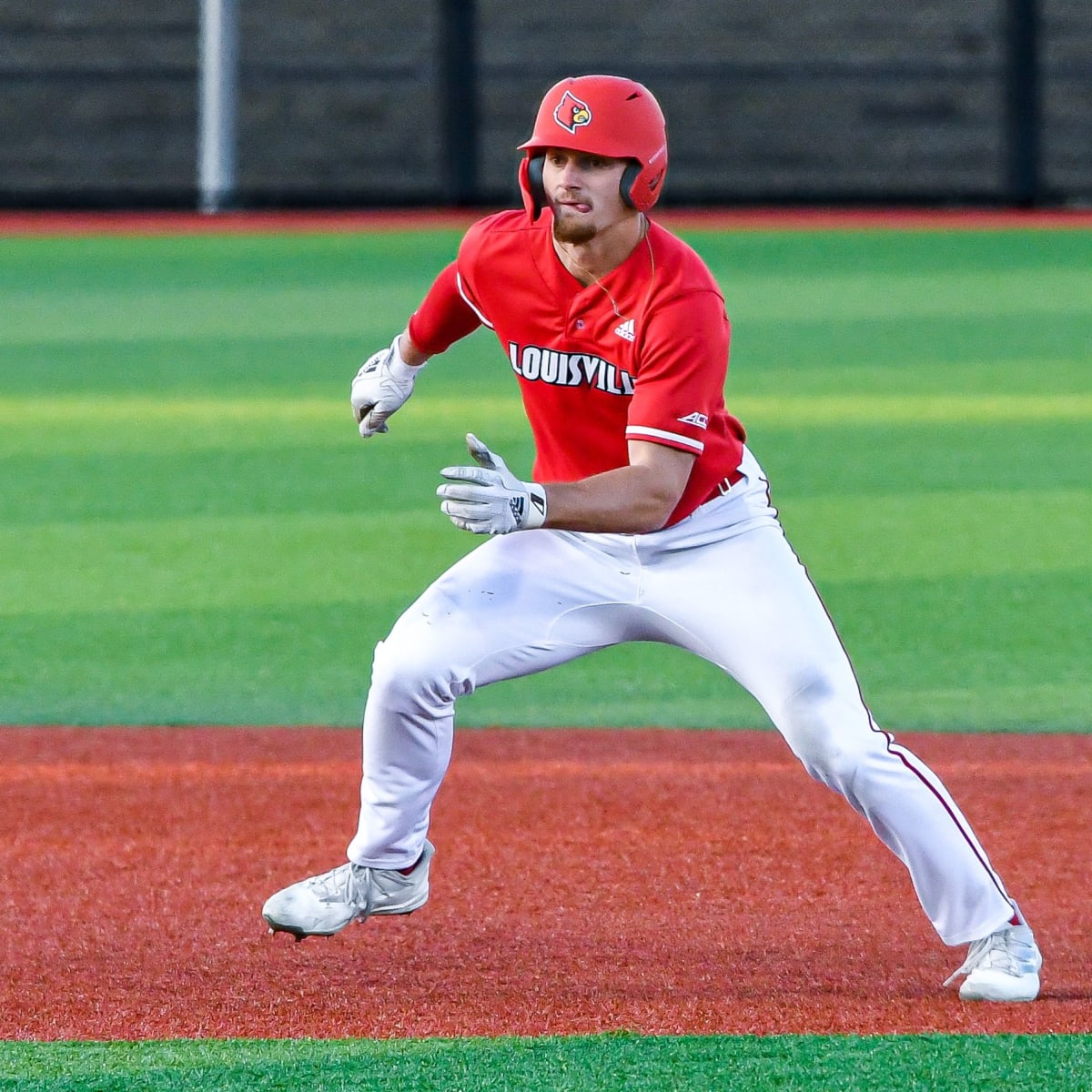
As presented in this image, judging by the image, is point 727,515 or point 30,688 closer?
point 727,515

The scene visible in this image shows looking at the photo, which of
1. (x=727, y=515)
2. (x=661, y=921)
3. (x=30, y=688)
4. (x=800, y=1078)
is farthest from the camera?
(x=30, y=688)

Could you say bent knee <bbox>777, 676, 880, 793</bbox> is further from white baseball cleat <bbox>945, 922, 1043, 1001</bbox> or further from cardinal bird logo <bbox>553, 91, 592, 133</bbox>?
cardinal bird logo <bbox>553, 91, 592, 133</bbox>

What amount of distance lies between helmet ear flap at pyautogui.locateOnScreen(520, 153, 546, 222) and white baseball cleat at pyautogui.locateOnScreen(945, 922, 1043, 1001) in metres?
1.75

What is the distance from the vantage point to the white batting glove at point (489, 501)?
11.9ft

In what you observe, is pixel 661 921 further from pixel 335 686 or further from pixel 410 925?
pixel 335 686

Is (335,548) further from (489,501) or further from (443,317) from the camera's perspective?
(489,501)

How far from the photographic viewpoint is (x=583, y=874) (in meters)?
4.86

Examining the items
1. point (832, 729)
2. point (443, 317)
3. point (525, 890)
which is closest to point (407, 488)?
point (525, 890)

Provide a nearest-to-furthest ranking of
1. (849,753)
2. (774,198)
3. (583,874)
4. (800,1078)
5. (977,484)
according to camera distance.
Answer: (800,1078) < (849,753) < (583,874) < (977,484) < (774,198)

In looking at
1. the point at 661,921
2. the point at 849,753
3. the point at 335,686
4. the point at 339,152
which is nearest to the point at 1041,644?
the point at 335,686

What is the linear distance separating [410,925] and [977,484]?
19.0 feet

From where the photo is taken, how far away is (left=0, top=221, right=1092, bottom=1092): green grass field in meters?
3.63

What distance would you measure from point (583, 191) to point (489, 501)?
728 millimetres

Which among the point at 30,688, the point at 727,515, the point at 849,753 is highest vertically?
the point at 727,515
